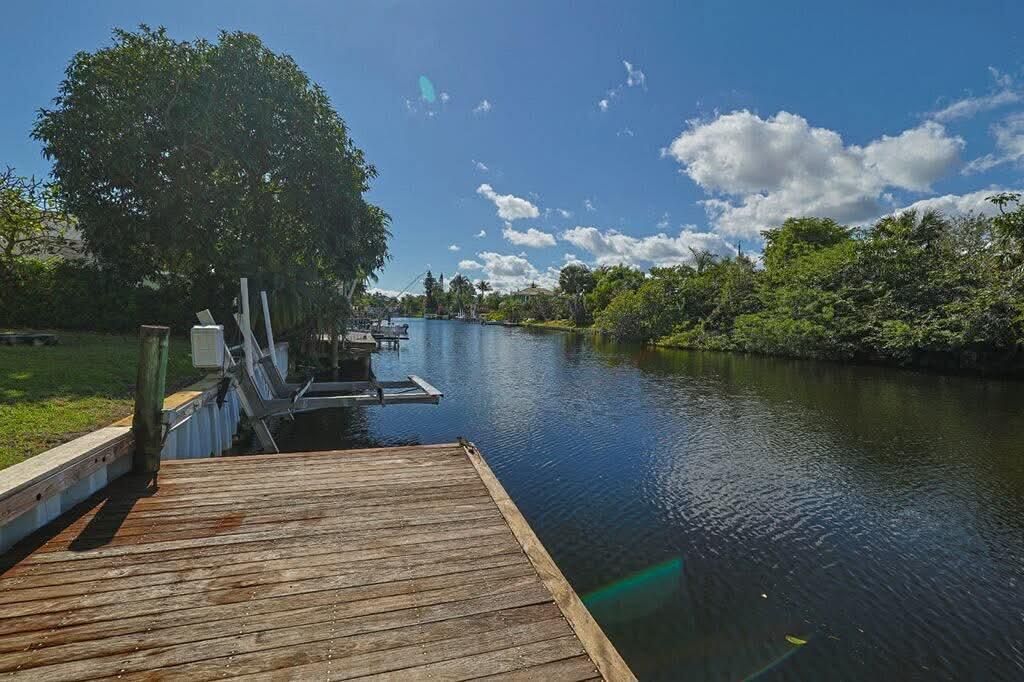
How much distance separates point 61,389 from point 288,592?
6379 mm

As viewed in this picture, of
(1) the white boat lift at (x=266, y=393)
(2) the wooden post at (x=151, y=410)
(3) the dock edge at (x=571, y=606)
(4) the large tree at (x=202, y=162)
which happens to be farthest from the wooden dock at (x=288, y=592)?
(4) the large tree at (x=202, y=162)

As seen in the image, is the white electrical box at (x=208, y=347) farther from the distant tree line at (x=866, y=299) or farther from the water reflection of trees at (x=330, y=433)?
the distant tree line at (x=866, y=299)

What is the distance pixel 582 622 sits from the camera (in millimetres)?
2566

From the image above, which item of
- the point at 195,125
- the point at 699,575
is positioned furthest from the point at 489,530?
the point at 195,125

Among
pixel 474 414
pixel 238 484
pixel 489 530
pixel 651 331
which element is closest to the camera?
pixel 489 530

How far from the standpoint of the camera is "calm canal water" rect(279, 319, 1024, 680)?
4438 millimetres

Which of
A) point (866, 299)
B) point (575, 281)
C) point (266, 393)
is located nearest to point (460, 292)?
point (575, 281)

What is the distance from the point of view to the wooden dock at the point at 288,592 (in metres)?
2.21

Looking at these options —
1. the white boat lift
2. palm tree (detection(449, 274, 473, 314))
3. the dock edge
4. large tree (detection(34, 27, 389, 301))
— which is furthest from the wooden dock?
palm tree (detection(449, 274, 473, 314))

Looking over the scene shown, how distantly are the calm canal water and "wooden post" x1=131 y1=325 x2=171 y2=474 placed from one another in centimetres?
449

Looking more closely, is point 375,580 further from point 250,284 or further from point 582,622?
point 250,284

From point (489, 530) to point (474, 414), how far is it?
9506 mm

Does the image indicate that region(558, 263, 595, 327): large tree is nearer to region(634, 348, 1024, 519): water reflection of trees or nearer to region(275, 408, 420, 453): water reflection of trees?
region(634, 348, 1024, 519): water reflection of trees

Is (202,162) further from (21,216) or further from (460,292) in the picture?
(460,292)
